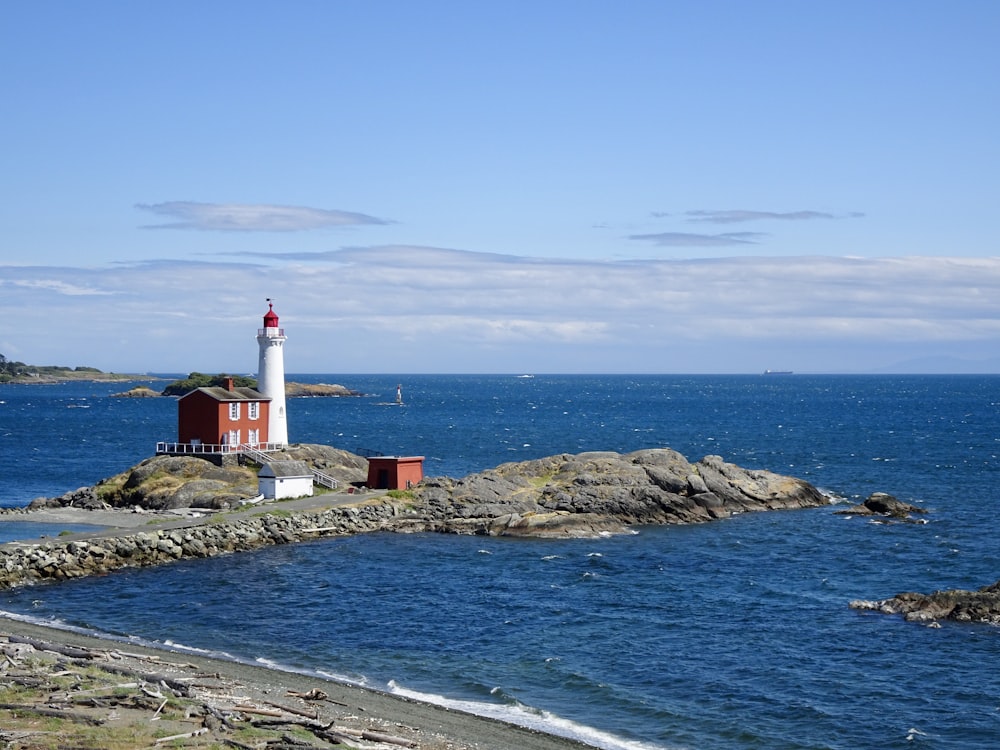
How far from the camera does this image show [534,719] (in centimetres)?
2627

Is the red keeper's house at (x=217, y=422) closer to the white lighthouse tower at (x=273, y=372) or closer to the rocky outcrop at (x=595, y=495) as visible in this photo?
the white lighthouse tower at (x=273, y=372)

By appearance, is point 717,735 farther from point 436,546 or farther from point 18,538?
point 18,538

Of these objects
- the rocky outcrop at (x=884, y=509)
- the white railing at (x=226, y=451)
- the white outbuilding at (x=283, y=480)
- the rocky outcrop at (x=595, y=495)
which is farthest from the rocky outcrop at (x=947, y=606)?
the white railing at (x=226, y=451)

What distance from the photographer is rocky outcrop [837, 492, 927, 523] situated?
5941cm

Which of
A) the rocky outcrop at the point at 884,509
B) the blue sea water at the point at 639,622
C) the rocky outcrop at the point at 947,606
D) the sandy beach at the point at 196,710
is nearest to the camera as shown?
the sandy beach at the point at 196,710

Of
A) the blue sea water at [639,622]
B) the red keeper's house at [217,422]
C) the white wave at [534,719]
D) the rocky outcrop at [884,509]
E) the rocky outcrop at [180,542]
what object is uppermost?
the red keeper's house at [217,422]

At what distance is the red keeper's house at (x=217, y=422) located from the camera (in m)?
62.8

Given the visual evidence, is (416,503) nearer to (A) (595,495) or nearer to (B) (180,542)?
(A) (595,495)

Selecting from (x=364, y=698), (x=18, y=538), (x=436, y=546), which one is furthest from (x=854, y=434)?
(x=364, y=698)

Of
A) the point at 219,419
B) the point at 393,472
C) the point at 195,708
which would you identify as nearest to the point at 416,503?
the point at 393,472

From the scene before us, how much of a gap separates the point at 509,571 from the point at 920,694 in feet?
62.6

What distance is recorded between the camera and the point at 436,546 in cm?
4984

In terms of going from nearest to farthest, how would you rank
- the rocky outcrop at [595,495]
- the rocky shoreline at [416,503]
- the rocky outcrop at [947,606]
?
the rocky outcrop at [947,606] → the rocky shoreline at [416,503] → the rocky outcrop at [595,495]

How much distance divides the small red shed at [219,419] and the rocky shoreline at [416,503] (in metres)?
2.09
